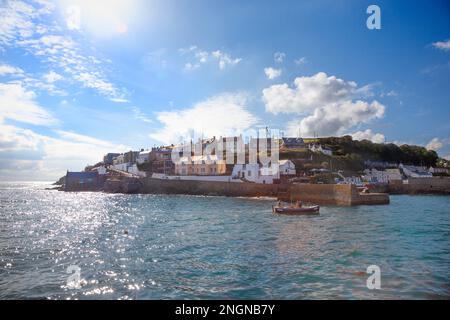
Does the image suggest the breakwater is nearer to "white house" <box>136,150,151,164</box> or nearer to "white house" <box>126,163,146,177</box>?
"white house" <box>126,163,146,177</box>

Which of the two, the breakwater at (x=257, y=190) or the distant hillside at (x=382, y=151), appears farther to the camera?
the distant hillside at (x=382, y=151)

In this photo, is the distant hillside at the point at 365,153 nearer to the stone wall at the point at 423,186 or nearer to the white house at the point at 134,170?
the stone wall at the point at 423,186

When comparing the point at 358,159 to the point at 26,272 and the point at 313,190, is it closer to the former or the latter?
the point at 313,190

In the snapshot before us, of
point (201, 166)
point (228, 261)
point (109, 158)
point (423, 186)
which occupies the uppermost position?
point (109, 158)

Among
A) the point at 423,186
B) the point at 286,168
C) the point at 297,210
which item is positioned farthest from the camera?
the point at 423,186

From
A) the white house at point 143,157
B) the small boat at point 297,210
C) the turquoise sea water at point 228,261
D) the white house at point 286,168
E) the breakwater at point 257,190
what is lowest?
the turquoise sea water at point 228,261

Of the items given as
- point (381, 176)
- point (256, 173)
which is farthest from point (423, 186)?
point (256, 173)

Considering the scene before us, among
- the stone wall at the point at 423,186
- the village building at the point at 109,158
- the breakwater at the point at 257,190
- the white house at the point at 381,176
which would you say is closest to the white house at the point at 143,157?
the breakwater at the point at 257,190

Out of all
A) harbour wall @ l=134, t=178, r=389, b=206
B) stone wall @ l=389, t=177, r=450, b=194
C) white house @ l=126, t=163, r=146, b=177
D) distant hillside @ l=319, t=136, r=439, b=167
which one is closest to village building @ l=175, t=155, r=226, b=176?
harbour wall @ l=134, t=178, r=389, b=206

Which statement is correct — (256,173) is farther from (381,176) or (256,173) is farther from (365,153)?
(365,153)

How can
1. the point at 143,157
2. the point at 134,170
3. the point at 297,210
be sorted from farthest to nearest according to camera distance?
→ the point at 143,157
the point at 134,170
the point at 297,210

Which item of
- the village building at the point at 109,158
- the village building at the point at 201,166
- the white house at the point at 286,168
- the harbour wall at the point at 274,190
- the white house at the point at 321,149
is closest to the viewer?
the harbour wall at the point at 274,190

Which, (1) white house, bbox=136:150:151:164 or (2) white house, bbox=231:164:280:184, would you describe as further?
(1) white house, bbox=136:150:151:164

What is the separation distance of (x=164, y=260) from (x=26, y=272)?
19.9 feet
